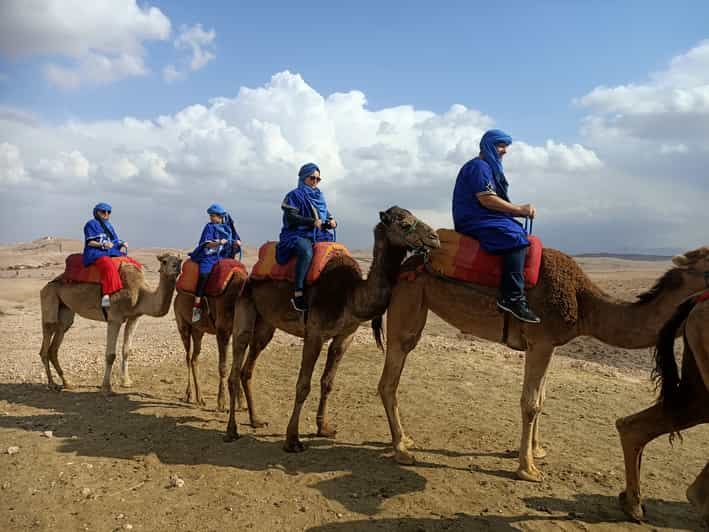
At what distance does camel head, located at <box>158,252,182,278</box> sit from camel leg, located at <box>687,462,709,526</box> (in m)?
8.18

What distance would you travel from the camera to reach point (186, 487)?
221 inches

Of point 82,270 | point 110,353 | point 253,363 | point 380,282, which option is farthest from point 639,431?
point 82,270

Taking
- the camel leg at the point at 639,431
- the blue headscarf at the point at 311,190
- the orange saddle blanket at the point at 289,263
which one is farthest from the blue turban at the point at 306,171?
the camel leg at the point at 639,431

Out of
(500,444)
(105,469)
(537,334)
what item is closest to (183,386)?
(105,469)

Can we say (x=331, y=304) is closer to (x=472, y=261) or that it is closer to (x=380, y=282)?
(x=380, y=282)

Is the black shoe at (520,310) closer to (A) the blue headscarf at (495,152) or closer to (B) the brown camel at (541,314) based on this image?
(B) the brown camel at (541,314)

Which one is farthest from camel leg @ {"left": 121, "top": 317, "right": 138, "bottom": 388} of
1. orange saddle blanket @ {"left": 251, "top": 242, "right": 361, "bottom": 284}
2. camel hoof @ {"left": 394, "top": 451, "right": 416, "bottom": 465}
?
camel hoof @ {"left": 394, "top": 451, "right": 416, "bottom": 465}

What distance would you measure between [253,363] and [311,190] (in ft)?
8.69

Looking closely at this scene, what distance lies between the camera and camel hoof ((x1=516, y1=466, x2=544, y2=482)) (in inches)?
229

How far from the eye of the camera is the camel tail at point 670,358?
475 cm

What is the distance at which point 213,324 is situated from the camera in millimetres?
9461

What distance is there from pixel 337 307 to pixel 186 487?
2.53m

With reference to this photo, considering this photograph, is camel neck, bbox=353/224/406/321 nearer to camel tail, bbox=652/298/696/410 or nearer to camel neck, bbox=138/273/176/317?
camel tail, bbox=652/298/696/410

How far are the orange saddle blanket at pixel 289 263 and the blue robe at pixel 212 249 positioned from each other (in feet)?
6.73
